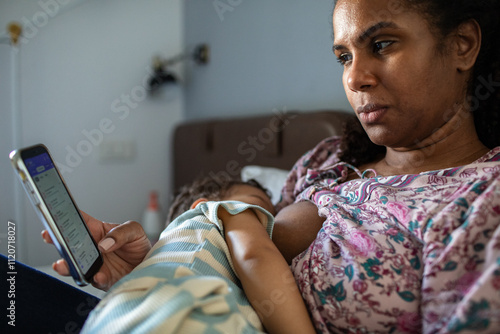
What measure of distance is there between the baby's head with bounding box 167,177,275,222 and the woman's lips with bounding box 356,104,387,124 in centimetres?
36

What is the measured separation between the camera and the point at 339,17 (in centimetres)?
84

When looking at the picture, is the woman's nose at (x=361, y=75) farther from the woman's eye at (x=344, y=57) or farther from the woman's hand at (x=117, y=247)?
the woman's hand at (x=117, y=247)

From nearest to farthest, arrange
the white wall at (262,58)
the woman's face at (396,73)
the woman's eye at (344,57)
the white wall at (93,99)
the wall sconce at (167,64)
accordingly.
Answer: the woman's face at (396,73), the woman's eye at (344,57), the white wall at (262,58), the white wall at (93,99), the wall sconce at (167,64)

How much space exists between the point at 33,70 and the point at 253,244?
5.76ft

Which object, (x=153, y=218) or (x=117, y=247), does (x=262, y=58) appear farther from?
(x=117, y=247)

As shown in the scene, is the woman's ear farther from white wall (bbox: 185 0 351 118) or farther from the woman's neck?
white wall (bbox: 185 0 351 118)

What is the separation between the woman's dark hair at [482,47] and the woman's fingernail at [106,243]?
70 cm

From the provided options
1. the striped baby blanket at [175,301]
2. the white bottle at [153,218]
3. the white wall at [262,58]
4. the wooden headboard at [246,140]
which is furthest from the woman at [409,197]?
the white bottle at [153,218]

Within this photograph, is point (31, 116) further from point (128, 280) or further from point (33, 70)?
point (128, 280)

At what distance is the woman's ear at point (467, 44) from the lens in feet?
2.55

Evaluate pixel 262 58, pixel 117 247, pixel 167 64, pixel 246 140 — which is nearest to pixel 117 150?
pixel 167 64

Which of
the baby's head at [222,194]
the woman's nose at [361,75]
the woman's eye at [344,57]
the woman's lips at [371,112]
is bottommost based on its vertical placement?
the baby's head at [222,194]

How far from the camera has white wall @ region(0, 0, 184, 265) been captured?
1.92 m

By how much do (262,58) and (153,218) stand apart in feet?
3.43
